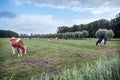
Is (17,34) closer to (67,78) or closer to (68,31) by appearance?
(67,78)

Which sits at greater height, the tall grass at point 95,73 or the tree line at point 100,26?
the tree line at point 100,26

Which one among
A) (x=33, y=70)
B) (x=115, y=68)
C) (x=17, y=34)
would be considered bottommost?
(x=33, y=70)

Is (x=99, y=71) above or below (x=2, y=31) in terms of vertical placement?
below

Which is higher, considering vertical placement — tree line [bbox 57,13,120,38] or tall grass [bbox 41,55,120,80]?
tree line [bbox 57,13,120,38]

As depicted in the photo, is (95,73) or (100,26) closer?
(95,73)

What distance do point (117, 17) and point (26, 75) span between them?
362 centimetres

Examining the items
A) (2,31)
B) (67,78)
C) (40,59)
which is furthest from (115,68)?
(40,59)

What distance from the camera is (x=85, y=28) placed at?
6090mm

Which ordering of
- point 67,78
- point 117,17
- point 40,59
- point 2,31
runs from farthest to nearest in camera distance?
point 40,59 < point 117,17 < point 67,78 < point 2,31

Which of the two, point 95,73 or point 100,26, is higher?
point 100,26

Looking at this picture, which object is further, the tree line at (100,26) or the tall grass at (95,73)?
the tree line at (100,26)

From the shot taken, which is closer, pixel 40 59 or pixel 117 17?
pixel 117 17

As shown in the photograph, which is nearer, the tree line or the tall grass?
the tall grass

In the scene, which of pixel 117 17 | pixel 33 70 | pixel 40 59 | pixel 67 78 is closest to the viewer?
pixel 67 78
